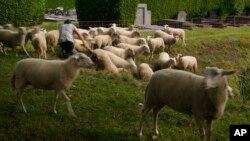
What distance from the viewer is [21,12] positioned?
2616 cm

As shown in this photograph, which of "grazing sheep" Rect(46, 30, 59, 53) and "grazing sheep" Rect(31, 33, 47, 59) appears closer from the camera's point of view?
"grazing sheep" Rect(31, 33, 47, 59)

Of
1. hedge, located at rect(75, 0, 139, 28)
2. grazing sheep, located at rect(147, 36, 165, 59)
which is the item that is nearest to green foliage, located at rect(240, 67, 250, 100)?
grazing sheep, located at rect(147, 36, 165, 59)

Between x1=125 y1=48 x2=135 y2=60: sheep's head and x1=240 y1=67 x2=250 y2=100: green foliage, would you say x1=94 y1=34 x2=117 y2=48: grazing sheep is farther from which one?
x1=240 y1=67 x2=250 y2=100: green foliage

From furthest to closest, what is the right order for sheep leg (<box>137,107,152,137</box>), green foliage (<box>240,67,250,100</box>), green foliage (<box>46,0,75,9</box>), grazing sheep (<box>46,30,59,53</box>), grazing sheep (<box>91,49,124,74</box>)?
green foliage (<box>46,0,75,9</box>)
green foliage (<box>240,67,250,100</box>)
grazing sheep (<box>46,30,59,53</box>)
grazing sheep (<box>91,49,124,74</box>)
sheep leg (<box>137,107,152,137</box>)

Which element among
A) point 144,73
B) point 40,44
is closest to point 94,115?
point 144,73

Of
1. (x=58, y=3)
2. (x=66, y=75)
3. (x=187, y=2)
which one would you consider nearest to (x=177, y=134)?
(x=66, y=75)

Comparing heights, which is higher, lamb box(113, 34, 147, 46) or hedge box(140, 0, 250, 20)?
hedge box(140, 0, 250, 20)

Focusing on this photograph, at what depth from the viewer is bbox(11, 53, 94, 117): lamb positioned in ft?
32.1

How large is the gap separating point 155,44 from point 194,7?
17386 millimetres

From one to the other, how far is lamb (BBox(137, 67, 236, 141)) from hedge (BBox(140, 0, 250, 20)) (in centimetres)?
2437

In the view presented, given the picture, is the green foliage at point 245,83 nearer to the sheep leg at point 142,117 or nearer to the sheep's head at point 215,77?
the sheep leg at point 142,117

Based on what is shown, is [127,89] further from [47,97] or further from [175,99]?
[175,99]

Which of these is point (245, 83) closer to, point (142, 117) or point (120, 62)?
point (120, 62)

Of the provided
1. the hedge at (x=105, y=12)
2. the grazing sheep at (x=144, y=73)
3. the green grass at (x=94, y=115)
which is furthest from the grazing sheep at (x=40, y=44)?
the hedge at (x=105, y=12)
